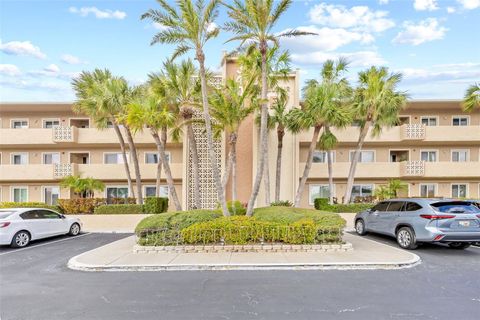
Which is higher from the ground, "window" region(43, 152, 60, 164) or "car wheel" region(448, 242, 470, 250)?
"window" region(43, 152, 60, 164)

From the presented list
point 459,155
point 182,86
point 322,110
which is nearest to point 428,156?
point 459,155

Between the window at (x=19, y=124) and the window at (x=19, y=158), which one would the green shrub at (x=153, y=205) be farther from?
the window at (x=19, y=124)

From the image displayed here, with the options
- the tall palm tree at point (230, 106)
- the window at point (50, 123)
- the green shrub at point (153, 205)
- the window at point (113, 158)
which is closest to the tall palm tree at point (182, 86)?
the tall palm tree at point (230, 106)

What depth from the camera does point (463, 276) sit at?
765 cm

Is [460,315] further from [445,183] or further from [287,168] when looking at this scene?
[445,183]

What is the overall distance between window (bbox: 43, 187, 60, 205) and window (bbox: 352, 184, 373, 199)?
23.1m

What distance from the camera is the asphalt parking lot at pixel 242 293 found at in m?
5.47

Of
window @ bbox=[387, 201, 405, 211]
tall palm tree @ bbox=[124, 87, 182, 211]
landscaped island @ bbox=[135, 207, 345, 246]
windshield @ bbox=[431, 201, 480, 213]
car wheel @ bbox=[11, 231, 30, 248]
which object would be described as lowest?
car wheel @ bbox=[11, 231, 30, 248]

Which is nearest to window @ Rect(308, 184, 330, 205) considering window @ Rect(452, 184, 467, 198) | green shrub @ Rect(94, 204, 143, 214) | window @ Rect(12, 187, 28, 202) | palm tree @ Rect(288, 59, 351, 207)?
palm tree @ Rect(288, 59, 351, 207)

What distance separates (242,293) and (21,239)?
33.8 ft

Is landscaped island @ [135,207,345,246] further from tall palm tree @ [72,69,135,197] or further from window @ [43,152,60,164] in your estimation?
window @ [43,152,60,164]

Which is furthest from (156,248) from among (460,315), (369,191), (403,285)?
(369,191)

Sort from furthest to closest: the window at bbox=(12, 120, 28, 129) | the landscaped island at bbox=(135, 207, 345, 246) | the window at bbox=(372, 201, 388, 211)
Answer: the window at bbox=(12, 120, 28, 129), the window at bbox=(372, 201, 388, 211), the landscaped island at bbox=(135, 207, 345, 246)

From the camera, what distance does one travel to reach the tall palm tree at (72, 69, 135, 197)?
1677 centimetres
